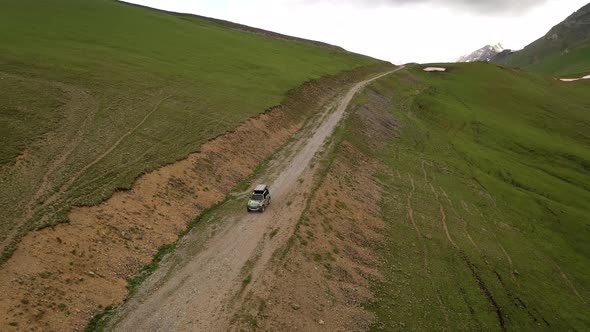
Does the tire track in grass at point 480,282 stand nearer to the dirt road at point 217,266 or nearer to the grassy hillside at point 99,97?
the dirt road at point 217,266

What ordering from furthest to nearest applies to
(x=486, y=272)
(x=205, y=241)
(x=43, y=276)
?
1. (x=486, y=272)
2. (x=205, y=241)
3. (x=43, y=276)

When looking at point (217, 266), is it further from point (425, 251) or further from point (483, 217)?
point (483, 217)

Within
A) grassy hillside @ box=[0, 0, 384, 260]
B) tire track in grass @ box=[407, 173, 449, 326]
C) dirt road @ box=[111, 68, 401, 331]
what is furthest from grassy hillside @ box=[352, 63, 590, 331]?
grassy hillside @ box=[0, 0, 384, 260]

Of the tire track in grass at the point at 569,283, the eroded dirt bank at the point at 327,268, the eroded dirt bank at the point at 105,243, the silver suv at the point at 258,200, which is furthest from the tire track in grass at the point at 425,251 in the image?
the eroded dirt bank at the point at 105,243

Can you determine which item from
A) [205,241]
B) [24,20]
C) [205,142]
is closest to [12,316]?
[205,241]

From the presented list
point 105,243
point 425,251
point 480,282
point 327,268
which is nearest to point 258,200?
point 327,268

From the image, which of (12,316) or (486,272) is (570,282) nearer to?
(486,272)
